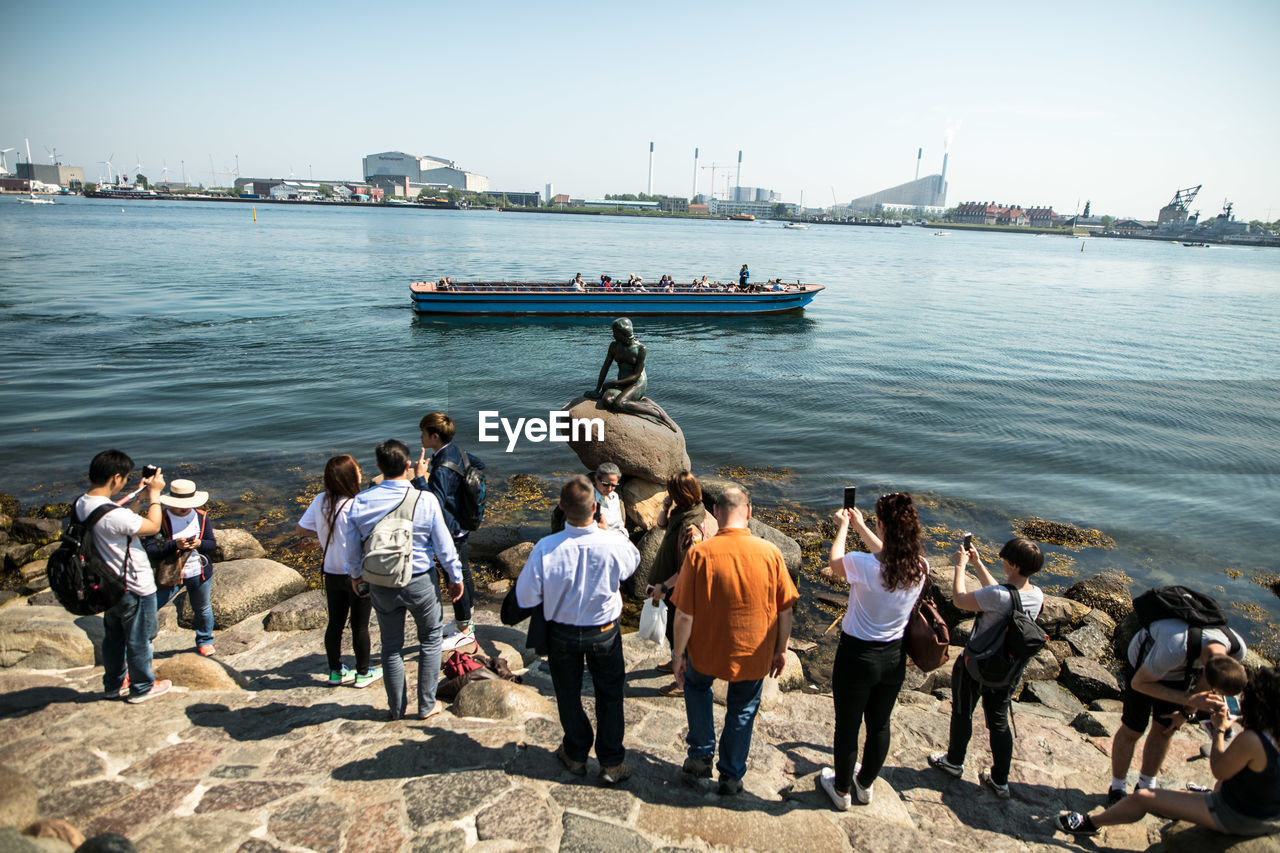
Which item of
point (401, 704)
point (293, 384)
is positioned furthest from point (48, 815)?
point (293, 384)

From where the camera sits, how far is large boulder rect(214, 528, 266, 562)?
29.3ft

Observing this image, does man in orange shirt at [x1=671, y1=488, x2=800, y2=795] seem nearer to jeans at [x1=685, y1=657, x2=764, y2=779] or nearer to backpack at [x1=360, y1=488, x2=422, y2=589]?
jeans at [x1=685, y1=657, x2=764, y2=779]

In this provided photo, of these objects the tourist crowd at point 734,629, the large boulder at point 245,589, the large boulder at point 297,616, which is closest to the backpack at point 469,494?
the tourist crowd at point 734,629

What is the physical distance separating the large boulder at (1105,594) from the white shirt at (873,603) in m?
7.00

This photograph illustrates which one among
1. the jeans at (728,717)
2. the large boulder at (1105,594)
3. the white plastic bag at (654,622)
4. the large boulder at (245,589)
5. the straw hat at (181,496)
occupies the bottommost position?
the large boulder at (1105,594)

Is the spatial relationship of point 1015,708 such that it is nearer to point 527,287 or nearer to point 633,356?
point 633,356

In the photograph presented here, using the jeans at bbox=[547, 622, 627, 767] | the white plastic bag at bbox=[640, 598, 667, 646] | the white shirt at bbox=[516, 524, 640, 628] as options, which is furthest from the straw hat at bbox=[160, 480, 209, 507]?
the white plastic bag at bbox=[640, 598, 667, 646]

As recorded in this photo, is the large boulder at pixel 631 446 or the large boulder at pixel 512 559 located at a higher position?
the large boulder at pixel 631 446

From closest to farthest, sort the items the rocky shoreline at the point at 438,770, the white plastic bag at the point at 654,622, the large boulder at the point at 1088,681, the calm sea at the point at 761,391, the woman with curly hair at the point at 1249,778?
the woman with curly hair at the point at 1249,778
the rocky shoreline at the point at 438,770
the white plastic bag at the point at 654,622
the large boulder at the point at 1088,681
the calm sea at the point at 761,391

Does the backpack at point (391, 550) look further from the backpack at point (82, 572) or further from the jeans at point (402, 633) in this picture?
the backpack at point (82, 572)

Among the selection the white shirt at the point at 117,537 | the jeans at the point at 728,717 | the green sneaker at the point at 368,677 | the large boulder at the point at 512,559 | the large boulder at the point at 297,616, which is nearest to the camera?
the jeans at the point at 728,717

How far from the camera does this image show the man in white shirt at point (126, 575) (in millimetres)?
4293

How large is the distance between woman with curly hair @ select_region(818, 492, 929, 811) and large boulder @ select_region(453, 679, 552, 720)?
217 cm

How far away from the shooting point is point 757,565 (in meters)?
3.67
